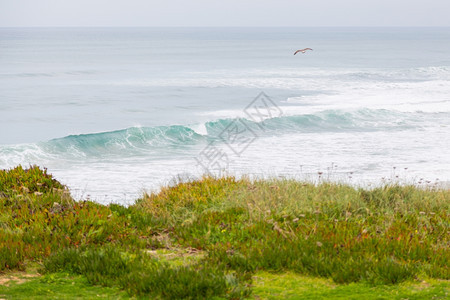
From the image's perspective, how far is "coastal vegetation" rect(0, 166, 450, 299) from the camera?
532cm

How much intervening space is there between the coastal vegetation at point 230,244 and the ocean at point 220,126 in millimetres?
1649

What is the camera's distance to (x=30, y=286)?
5.47 meters

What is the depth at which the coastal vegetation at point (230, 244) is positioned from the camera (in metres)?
5.32

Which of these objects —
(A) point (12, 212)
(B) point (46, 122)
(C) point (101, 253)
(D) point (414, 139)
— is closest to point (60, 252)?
(C) point (101, 253)

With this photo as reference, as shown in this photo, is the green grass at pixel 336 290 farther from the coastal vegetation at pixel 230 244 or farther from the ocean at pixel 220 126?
the ocean at pixel 220 126

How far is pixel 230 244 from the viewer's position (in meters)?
6.58

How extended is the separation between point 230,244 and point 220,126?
2725 cm

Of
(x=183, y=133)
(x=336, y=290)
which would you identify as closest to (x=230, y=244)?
(x=336, y=290)

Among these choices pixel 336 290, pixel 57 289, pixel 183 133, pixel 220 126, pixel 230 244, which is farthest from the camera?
pixel 220 126

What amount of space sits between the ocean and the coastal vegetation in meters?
1.65

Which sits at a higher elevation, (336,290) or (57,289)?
(57,289)

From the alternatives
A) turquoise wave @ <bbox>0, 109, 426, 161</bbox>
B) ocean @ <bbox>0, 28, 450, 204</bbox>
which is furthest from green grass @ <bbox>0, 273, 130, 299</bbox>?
turquoise wave @ <bbox>0, 109, 426, 161</bbox>

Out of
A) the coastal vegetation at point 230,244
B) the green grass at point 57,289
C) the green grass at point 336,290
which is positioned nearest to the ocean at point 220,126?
the coastal vegetation at point 230,244

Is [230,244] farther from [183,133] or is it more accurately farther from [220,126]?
[220,126]
